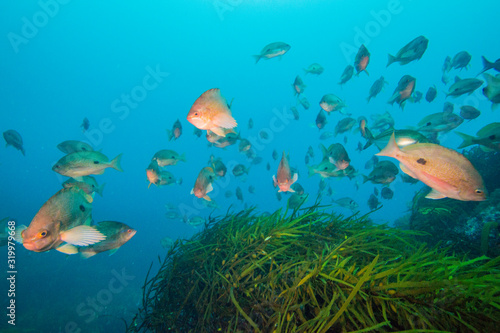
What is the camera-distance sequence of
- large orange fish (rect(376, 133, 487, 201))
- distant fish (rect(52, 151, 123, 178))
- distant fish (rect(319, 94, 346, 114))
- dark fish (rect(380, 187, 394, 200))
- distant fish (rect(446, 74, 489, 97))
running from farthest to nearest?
dark fish (rect(380, 187, 394, 200))
distant fish (rect(319, 94, 346, 114))
distant fish (rect(446, 74, 489, 97))
distant fish (rect(52, 151, 123, 178))
large orange fish (rect(376, 133, 487, 201))

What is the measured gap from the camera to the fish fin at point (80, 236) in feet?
6.74

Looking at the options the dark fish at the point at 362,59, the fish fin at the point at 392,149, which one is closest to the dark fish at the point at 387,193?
the dark fish at the point at 362,59

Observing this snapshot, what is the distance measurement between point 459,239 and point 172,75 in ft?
392

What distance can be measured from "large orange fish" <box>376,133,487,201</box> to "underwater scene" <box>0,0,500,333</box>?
0.06 feet

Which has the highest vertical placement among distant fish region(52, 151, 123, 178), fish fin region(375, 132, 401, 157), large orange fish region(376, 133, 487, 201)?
distant fish region(52, 151, 123, 178)

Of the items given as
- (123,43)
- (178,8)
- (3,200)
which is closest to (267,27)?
(178,8)

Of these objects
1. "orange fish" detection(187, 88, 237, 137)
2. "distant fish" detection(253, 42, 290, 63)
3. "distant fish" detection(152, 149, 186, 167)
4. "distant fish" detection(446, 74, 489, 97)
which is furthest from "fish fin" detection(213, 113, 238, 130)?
"distant fish" detection(446, 74, 489, 97)

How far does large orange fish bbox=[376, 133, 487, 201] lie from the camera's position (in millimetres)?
2271

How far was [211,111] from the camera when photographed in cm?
310

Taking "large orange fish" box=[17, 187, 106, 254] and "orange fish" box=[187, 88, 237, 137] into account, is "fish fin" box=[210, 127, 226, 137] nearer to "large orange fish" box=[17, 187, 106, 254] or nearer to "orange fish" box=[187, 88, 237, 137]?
"orange fish" box=[187, 88, 237, 137]

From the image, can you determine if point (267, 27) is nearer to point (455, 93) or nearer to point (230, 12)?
point (230, 12)

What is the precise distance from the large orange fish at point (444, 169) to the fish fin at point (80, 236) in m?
3.28

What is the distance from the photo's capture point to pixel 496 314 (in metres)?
1.49

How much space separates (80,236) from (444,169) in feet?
12.6
